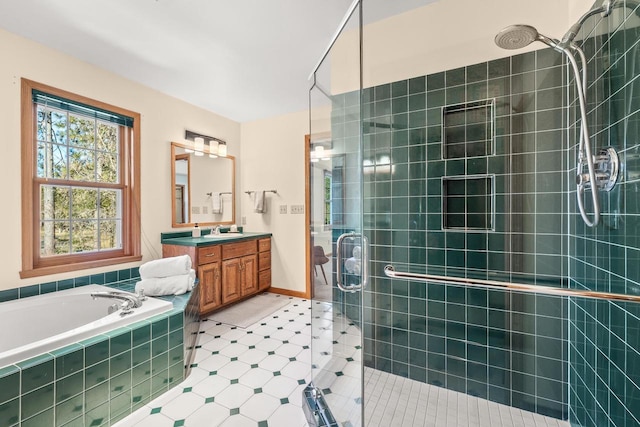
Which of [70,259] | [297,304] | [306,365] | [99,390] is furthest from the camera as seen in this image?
[297,304]

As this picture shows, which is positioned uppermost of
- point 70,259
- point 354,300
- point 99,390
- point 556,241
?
point 556,241

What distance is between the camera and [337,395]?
1566 mm

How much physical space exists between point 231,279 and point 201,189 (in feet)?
4.10

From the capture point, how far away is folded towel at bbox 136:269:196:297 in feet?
7.05

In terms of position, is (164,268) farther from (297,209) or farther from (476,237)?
(476,237)

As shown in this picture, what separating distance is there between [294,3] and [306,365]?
2514 mm

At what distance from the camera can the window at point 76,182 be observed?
6.89 ft

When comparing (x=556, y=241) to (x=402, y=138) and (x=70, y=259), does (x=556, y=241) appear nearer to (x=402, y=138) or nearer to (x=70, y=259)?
(x=402, y=138)

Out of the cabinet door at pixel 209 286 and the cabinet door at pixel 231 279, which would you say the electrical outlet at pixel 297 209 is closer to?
the cabinet door at pixel 231 279

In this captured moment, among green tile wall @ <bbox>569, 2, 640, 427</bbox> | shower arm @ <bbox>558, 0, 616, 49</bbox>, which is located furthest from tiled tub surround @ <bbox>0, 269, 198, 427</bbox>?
shower arm @ <bbox>558, 0, 616, 49</bbox>

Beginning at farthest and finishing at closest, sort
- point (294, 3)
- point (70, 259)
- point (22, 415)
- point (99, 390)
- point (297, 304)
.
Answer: point (297, 304)
point (70, 259)
point (294, 3)
point (99, 390)
point (22, 415)

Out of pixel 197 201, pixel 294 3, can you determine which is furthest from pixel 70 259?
pixel 294 3

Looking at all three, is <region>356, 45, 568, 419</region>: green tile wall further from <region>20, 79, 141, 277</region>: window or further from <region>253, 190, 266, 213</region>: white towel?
<region>20, 79, 141, 277</region>: window

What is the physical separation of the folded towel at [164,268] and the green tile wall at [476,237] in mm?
1574
